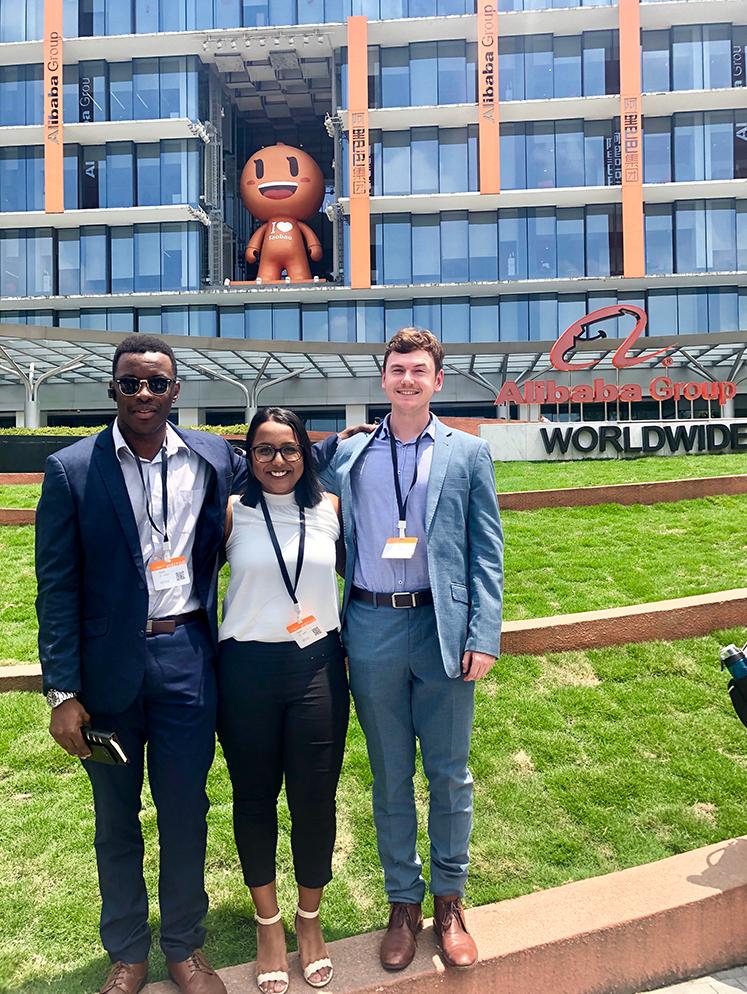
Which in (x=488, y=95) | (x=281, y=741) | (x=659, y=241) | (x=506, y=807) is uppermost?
(x=488, y=95)

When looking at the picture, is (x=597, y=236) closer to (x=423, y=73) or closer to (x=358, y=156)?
(x=423, y=73)

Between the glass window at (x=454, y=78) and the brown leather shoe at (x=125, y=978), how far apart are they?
35306 mm

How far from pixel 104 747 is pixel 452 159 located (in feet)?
112

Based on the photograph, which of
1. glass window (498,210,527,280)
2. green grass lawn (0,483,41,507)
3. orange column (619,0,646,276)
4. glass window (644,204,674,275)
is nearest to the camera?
green grass lawn (0,483,41,507)

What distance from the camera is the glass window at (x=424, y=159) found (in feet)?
106

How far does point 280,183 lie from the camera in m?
32.4

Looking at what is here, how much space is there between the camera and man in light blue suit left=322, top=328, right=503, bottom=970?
2.73 m

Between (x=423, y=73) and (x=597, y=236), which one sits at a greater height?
(x=423, y=73)

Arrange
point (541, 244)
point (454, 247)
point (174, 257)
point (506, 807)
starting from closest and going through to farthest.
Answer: point (506, 807) → point (541, 244) → point (454, 247) → point (174, 257)

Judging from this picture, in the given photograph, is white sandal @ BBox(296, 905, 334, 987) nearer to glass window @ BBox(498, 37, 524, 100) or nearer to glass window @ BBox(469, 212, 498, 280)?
glass window @ BBox(469, 212, 498, 280)

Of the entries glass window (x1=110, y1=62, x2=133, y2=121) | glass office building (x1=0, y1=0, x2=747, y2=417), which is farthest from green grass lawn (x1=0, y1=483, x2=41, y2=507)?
glass window (x1=110, y1=62, x2=133, y2=121)

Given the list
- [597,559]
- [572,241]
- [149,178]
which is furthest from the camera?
[149,178]

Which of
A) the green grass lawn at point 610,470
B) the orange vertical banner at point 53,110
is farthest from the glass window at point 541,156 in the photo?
the orange vertical banner at point 53,110

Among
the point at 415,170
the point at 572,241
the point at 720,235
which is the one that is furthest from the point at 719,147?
the point at 415,170
